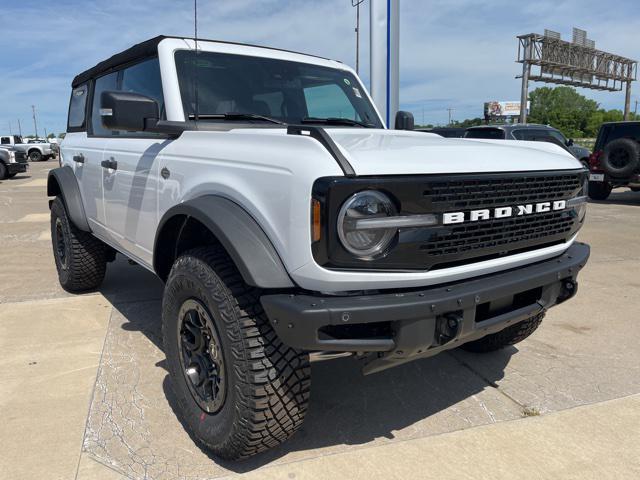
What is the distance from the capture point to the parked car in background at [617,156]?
37.0ft

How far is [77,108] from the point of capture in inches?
196

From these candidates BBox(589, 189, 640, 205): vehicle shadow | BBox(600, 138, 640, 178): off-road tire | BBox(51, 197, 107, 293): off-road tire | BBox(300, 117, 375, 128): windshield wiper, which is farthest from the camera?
BBox(589, 189, 640, 205): vehicle shadow

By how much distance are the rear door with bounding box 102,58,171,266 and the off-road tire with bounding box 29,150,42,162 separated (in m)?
35.9

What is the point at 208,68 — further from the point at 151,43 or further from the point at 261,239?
the point at 261,239

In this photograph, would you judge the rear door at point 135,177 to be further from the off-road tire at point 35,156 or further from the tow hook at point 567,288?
the off-road tire at point 35,156

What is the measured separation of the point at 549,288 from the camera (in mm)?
2492

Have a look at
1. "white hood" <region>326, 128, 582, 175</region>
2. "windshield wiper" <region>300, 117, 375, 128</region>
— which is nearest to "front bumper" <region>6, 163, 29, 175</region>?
"windshield wiper" <region>300, 117, 375, 128</region>

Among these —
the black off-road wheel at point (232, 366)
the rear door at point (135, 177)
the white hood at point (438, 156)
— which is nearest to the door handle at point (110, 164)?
the rear door at point (135, 177)

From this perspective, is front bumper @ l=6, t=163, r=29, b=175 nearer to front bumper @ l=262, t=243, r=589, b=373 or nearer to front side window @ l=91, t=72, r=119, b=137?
front side window @ l=91, t=72, r=119, b=137

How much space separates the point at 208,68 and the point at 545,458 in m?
2.63

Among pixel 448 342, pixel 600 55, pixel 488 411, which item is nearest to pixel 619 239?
pixel 488 411

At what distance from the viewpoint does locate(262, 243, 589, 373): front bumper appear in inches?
73.9

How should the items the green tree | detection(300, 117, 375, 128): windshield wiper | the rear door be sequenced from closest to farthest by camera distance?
1. the rear door
2. detection(300, 117, 375, 128): windshield wiper
3. the green tree

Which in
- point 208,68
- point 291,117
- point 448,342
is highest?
point 208,68
